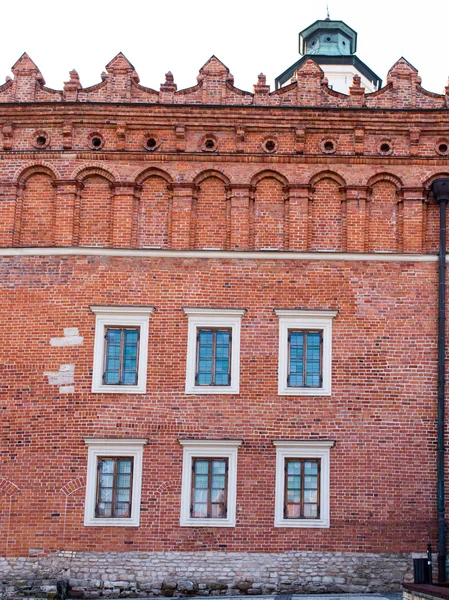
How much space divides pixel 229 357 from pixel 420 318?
3.99 metres

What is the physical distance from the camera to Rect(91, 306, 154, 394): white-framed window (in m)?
19.7

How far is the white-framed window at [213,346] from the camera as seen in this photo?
64.6ft

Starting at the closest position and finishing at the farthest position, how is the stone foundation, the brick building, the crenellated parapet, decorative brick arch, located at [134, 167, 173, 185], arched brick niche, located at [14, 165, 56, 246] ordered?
the stone foundation, the brick building, arched brick niche, located at [14, 165, 56, 246], decorative brick arch, located at [134, 167, 173, 185], the crenellated parapet

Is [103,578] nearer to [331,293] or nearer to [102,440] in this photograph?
[102,440]

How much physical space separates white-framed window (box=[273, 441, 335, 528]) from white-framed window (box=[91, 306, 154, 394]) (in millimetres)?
3238

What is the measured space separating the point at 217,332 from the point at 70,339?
118 inches

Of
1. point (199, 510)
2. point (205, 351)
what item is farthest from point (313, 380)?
point (199, 510)

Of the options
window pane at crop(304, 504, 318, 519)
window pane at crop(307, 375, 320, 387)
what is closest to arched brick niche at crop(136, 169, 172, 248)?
window pane at crop(307, 375, 320, 387)

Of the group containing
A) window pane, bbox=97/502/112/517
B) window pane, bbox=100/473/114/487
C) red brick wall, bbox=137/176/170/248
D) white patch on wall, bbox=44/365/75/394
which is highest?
red brick wall, bbox=137/176/170/248

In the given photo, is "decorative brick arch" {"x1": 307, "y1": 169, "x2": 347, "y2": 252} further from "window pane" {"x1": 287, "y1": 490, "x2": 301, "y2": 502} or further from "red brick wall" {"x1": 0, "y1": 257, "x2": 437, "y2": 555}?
"window pane" {"x1": 287, "y1": 490, "x2": 301, "y2": 502}

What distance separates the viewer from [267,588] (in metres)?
18.7

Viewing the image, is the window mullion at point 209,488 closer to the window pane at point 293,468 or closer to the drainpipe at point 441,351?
the window pane at point 293,468

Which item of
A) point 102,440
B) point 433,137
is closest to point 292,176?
point 433,137

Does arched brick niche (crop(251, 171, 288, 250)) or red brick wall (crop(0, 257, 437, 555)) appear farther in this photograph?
arched brick niche (crop(251, 171, 288, 250))
